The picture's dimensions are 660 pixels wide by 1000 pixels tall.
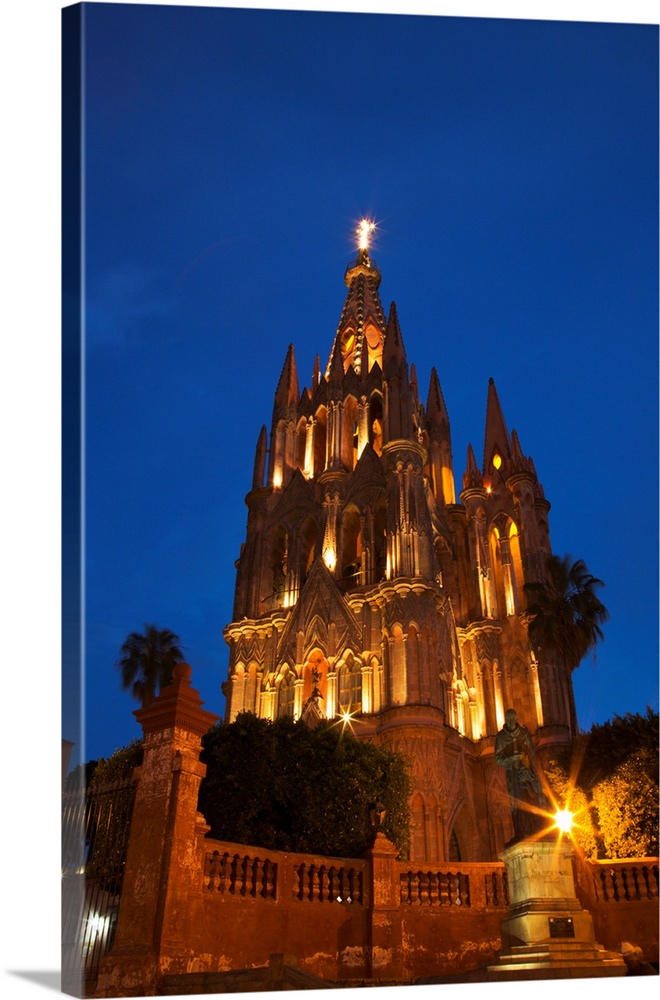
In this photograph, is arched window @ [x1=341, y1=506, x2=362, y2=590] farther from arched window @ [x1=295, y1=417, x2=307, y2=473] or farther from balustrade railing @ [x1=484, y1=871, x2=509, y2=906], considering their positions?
balustrade railing @ [x1=484, y1=871, x2=509, y2=906]

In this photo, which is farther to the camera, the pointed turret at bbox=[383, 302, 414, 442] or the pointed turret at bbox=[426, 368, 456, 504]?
the pointed turret at bbox=[426, 368, 456, 504]

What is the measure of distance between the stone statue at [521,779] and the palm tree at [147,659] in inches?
743

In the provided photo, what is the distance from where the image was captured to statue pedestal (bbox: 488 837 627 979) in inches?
418

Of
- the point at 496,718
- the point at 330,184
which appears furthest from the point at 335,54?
the point at 496,718

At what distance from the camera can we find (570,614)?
28.0 m

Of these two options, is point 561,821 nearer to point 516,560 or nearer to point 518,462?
point 516,560

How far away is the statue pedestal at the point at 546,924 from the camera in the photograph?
10.6 meters

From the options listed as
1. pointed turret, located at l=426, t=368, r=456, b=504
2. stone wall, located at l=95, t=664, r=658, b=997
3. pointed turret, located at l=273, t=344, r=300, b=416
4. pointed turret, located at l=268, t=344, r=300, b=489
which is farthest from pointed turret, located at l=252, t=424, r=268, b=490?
stone wall, located at l=95, t=664, r=658, b=997

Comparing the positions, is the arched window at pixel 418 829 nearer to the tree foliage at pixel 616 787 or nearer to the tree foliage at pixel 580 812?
the tree foliage at pixel 616 787

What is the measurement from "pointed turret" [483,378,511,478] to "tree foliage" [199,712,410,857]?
25.5 meters

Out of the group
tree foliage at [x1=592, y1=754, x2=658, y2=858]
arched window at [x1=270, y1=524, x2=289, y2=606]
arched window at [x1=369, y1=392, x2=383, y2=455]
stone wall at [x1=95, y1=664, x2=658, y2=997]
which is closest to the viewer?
stone wall at [x1=95, y1=664, x2=658, y2=997]

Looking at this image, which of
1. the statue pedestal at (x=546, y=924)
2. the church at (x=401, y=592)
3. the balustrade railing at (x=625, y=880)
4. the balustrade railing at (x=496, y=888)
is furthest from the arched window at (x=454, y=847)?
the statue pedestal at (x=546, y=924)

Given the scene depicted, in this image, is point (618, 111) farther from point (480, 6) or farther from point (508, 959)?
point (508, 959)

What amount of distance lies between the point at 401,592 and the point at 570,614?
24.6ft
